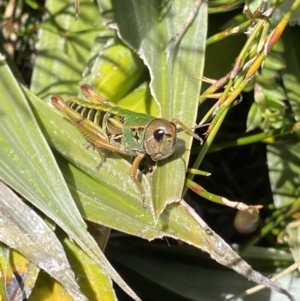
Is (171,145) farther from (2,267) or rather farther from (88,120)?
(2,267)

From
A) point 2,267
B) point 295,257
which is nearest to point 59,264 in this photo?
point 2,267

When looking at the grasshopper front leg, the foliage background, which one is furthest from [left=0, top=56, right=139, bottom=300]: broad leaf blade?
the grasshopper front leg

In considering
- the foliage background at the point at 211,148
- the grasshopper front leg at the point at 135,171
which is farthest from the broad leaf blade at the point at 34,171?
the grasshopper front leg at the point at 135,171

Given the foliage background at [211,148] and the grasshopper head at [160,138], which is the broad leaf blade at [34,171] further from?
the grasshopper head at [160,138]

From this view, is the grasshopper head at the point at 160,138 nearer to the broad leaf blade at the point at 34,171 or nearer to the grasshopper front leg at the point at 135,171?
the grasshopper front leg at the point at 135,171

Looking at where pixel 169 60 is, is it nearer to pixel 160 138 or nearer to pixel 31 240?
pixel 160 138

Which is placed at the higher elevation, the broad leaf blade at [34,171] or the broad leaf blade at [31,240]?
the broad leaf blade at [34,171]

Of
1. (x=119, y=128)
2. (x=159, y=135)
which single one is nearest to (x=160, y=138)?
(x=159, y=135)

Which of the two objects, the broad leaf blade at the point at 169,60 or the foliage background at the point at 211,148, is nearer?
the broad leaf blade at the point at 169,60

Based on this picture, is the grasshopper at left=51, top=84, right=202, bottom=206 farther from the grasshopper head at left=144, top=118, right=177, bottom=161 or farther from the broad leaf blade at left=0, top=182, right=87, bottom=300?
the broad leaf blade at left=0, top=182, right=87, bottom=300
